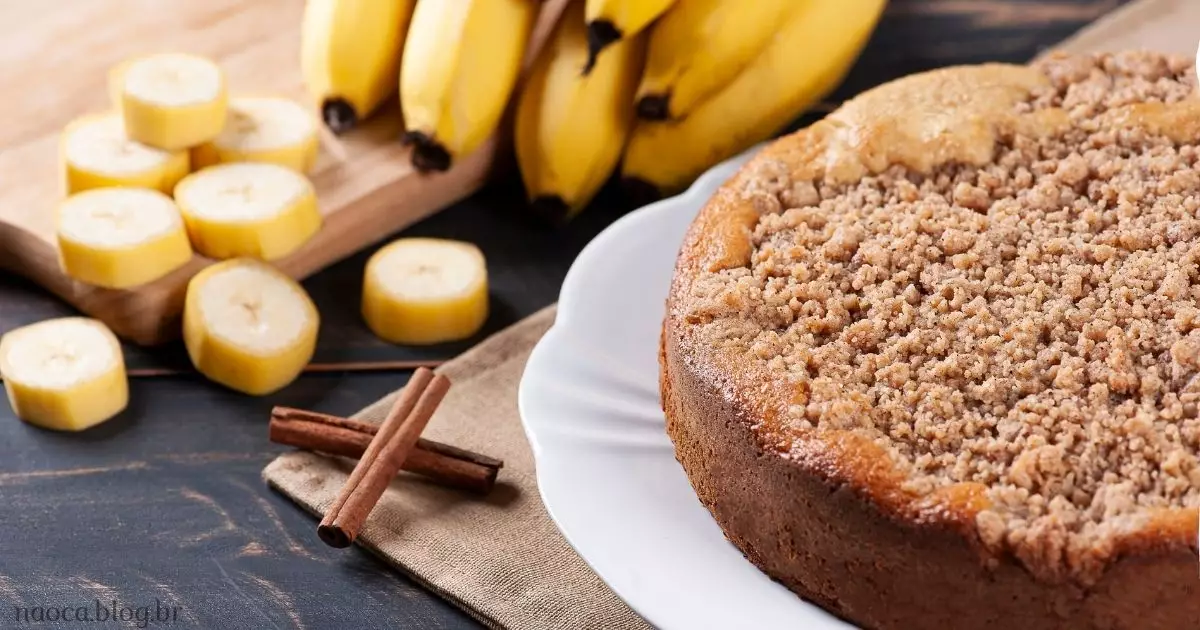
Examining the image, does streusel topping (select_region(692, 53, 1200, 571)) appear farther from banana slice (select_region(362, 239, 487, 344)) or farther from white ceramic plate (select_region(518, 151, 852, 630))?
banana slice (select_region(362, 239, 487, 344))

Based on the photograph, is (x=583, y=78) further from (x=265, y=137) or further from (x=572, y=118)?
(x=265, y=137)

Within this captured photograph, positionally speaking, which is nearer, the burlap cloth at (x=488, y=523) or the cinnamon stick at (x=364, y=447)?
the burlap cloth at (x=488, y=523)

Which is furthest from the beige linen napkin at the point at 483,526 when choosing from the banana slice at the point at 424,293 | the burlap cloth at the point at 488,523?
the banana slice at the point at 424,293

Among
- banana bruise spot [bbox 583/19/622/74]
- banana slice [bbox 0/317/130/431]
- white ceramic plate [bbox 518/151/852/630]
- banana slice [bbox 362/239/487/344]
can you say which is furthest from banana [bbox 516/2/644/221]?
banana slice [bbox 0/317/130/431]

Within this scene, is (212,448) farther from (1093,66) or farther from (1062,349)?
(1093,66)

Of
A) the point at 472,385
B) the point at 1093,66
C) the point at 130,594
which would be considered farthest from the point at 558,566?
the point at 1093,66

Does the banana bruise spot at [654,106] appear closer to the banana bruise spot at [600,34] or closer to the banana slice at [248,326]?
the banana bruise spot at [600,34]
